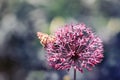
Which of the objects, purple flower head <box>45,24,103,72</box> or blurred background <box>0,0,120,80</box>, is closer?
purple flower head <box>45,24,103,72</box>

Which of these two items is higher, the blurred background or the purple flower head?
the blurred background

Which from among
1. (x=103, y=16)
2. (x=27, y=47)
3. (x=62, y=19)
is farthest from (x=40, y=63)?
(x=103, y=16)

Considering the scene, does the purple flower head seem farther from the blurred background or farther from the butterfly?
the blurred background

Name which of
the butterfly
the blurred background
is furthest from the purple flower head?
the blurred background

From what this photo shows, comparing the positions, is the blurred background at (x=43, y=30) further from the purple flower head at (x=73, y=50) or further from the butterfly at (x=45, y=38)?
the purple flower head at (x=73, y=50)

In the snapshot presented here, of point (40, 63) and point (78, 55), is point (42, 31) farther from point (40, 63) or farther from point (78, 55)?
point (78, 55)
